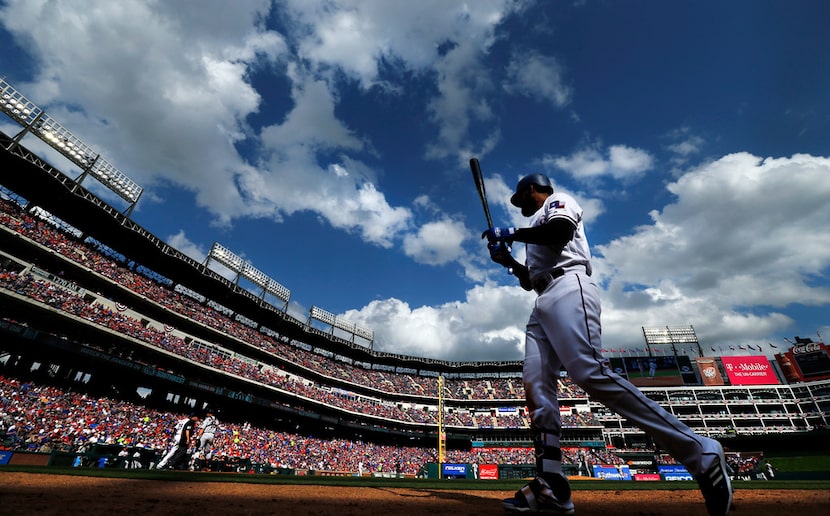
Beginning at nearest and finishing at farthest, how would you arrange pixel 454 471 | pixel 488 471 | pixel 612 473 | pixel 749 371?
pixel 454 471 → pixel 612 473 → pixel 488 471 → pixel 749 371

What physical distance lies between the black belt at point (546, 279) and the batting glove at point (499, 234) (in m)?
0.42

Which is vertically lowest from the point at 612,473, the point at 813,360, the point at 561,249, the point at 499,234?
the point at 612,473

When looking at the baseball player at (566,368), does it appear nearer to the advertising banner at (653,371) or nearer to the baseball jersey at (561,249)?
the baseball jersey at (561,249)

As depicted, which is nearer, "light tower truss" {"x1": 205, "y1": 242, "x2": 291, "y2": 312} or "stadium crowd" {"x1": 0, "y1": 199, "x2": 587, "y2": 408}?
"stadium crowd" {"x1": 0, "y1": 199, "x2": 587, "y2": 408}

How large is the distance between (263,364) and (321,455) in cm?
1078

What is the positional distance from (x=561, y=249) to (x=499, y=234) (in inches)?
21.8

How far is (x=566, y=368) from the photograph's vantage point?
9.23 feet

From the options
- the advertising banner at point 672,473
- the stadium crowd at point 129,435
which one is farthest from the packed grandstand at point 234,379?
the advertising banner at point 672,473

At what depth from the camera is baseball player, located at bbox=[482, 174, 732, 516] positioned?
94.0 inches

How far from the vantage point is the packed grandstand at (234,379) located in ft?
69.3

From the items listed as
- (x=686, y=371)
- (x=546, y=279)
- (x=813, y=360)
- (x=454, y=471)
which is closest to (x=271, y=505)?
(x=546, y=279)

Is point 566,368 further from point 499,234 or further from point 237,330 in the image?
point 237,330

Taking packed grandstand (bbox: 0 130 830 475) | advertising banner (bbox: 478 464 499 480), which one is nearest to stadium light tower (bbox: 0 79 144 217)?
packed grandstand (bbox: 0 130 830 475)

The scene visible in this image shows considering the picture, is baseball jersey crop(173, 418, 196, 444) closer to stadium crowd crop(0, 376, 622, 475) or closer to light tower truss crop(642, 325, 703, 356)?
stadium crowd crop(0, 376, 622, 475)
